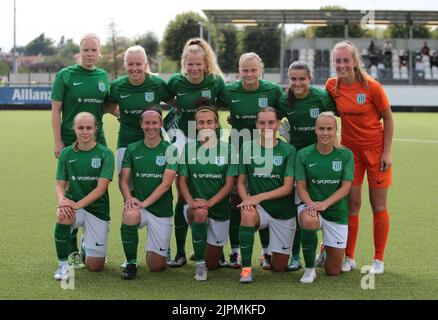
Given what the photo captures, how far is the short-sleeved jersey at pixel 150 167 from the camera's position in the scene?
208 inches

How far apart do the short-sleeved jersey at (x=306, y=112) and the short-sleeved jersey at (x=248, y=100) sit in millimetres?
99

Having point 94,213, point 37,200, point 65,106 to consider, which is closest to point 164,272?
point 94,213

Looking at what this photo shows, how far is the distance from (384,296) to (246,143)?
62.6 inches

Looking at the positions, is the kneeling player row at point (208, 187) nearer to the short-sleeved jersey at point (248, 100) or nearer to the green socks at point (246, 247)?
the green socks at point (246, 247)

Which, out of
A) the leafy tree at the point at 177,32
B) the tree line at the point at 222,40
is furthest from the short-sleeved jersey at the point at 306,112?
the leafy tree at the point at 177,32

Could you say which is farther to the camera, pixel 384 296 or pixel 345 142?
pixel 345 142

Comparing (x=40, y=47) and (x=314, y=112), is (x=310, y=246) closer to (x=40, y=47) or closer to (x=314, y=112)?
(x=314, y=112)

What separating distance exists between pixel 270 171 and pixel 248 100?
2.19ft
